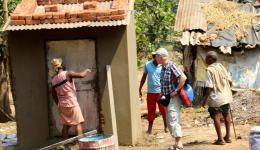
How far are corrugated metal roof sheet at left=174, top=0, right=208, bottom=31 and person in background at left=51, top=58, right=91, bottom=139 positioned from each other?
26.5 ft

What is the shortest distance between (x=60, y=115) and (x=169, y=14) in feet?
33.7

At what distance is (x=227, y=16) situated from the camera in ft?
54.9

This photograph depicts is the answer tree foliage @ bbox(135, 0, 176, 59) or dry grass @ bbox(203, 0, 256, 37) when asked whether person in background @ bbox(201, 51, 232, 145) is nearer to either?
dry grass @ bbox(203, 0, 256, 37)

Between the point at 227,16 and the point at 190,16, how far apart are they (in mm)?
1211

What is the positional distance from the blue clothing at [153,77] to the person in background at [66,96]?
199cm

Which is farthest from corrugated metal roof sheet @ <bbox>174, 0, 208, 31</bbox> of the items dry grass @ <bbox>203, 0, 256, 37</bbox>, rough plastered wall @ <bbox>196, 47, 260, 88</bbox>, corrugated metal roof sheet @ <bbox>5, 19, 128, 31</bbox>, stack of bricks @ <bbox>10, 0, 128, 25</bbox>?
corrugated metal roof sheet @ <bbox>5, 19, 128, 31</bbox>

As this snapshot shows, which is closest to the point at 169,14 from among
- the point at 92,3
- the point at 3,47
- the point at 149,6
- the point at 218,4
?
the point at 149,6

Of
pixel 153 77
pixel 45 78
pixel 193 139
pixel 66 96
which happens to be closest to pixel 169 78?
pixel 66 96


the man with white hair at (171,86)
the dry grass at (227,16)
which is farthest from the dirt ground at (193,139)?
the dry grass at (227,16)

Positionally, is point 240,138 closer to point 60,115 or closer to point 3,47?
point 60,115

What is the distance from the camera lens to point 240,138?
967 centimetres

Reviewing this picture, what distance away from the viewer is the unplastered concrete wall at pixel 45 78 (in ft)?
30.7

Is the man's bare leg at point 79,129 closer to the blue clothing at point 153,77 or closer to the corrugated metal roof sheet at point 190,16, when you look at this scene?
the blue clothing at point 153,77

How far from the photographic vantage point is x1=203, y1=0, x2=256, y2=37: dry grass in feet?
52.6
